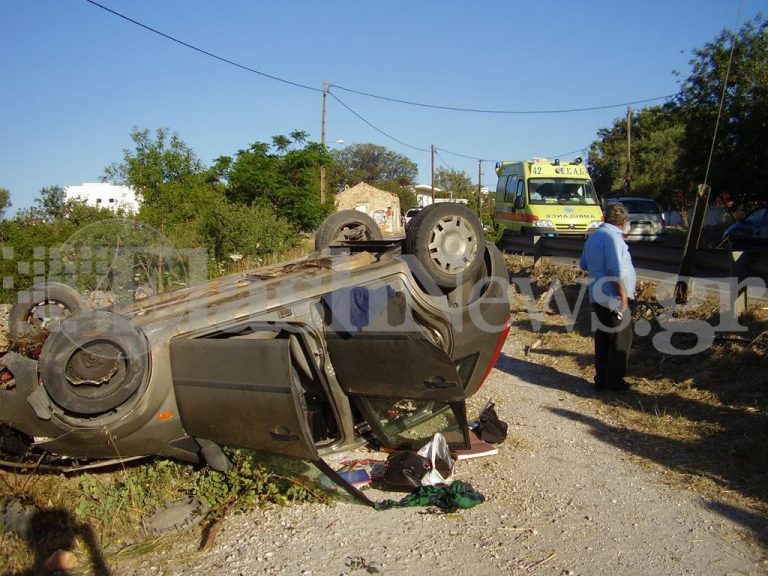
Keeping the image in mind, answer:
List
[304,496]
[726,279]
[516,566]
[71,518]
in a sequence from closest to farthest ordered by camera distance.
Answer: [516,566], [71,518], [304,496], [726,279]

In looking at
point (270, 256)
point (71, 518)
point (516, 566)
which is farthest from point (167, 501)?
point (270, 256)

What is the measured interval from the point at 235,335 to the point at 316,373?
574mm

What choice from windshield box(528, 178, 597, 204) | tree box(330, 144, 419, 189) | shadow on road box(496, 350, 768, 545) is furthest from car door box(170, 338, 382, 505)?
tree box(330, 144, 419, 189)

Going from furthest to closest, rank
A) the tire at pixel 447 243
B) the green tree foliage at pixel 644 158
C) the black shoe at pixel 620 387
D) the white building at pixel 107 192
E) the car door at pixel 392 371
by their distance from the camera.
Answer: the green tree foliage at pixel 644 158 < the white building at pixel 107 192 < the black shoe at pixel 620 387 < the tire at pixel 447 243 < the car door at pixel 392 371

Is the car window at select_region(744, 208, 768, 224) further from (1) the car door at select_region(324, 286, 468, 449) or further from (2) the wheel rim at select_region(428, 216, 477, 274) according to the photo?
(1) the car door at select_region(324, 286, 468, 449)

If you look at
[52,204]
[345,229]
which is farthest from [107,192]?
[345,229]

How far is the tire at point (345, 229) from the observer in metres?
6.21

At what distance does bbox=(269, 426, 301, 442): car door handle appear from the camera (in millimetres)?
3607

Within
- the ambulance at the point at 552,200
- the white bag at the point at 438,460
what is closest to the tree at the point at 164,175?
the ambulance at the point at 552,200

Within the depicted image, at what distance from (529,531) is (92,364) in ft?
8.64

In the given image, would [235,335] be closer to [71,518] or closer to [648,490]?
[71,518]

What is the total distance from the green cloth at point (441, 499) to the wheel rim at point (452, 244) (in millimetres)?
1566

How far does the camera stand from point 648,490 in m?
4.16

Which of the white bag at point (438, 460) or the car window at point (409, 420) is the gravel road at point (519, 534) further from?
the car window at point (409, 420)
